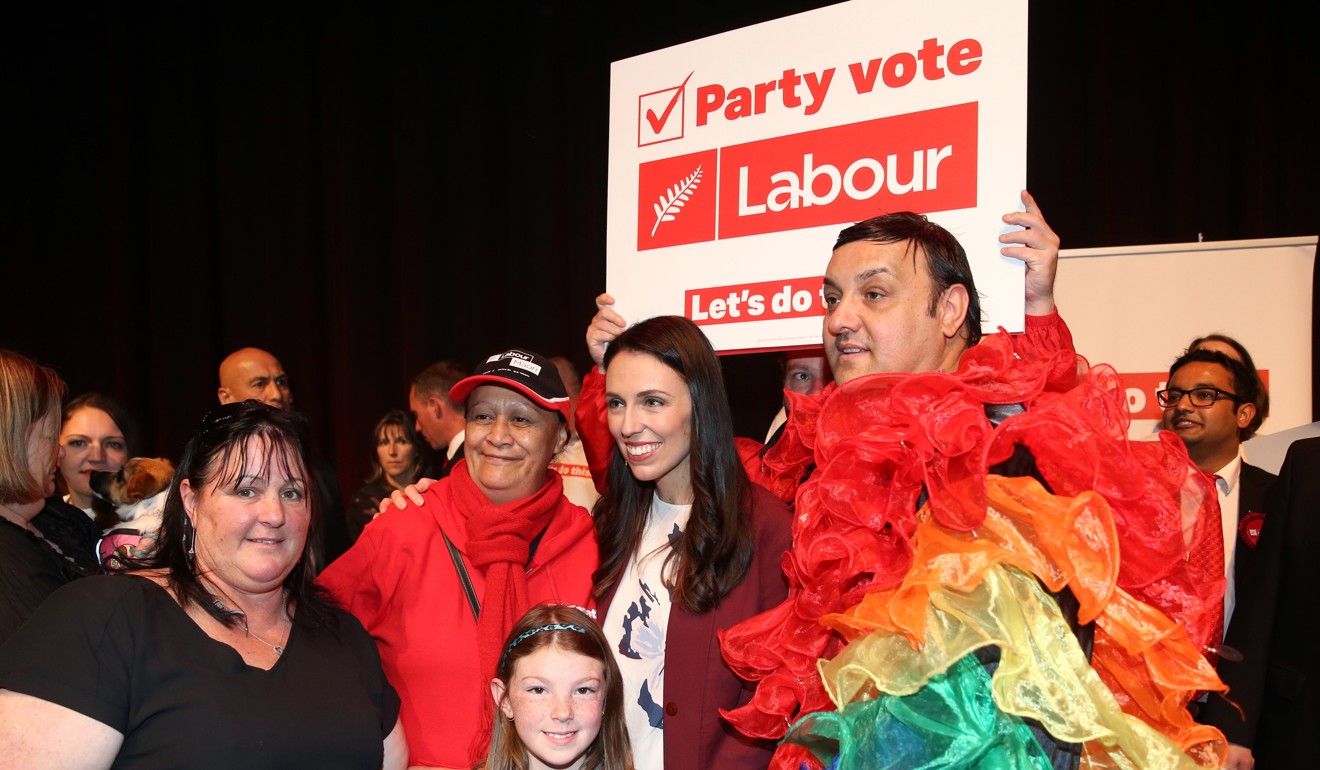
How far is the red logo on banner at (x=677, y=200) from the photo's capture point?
268 cm

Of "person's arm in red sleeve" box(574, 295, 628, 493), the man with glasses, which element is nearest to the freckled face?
"person's arm in red sleeve" box(574, 295, 628, 493)

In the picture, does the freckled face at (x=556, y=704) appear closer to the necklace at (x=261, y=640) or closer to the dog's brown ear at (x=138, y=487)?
the necklace at (x=261, y=640)

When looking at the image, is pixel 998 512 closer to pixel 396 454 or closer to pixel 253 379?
pixel 253 379

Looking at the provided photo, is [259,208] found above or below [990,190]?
above

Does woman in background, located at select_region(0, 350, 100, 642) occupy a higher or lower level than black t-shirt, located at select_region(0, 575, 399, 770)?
higher

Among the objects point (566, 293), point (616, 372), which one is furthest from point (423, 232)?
point (616, 372)

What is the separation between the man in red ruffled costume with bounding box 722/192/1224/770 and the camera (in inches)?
59.1

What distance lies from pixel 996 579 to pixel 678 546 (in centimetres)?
102

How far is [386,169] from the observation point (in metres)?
6.59

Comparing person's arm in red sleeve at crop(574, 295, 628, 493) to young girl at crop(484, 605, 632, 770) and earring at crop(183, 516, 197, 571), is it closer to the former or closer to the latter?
young girl at crop(484, 605, 632, 770)

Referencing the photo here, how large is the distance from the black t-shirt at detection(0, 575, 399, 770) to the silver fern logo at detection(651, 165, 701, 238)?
1347 mm

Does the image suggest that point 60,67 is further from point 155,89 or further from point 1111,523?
point 1111,523

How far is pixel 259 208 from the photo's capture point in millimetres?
6875

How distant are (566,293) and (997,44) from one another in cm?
407
